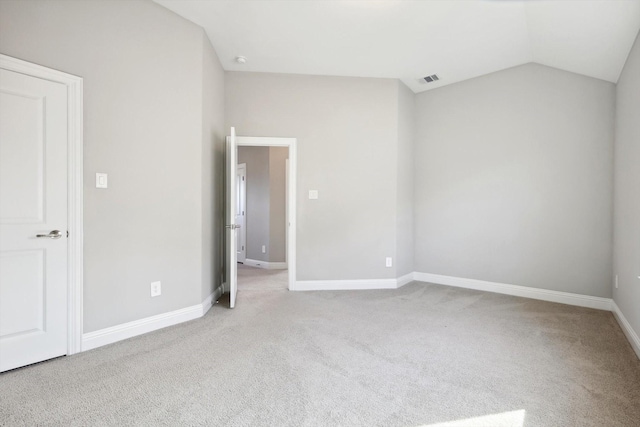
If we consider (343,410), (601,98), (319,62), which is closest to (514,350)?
(343,410)

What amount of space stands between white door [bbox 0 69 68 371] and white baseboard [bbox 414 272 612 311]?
419 centimetres

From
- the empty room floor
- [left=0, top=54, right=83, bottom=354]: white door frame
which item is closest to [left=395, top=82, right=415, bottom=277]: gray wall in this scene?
the empty room floor

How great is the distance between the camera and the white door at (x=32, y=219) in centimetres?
215

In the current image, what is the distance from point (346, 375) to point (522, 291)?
301cm

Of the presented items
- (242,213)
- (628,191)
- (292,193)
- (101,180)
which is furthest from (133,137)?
(628,191)

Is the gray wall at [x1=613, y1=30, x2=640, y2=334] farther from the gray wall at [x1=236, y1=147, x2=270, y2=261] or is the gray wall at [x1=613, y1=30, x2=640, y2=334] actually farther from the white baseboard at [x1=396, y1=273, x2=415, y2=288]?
the gray wall at [x1=236, y1=147, x2=270, y2=261]

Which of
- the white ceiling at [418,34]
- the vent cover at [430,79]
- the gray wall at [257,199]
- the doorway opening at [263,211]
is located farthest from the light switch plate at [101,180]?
the vent cover at [430,79]

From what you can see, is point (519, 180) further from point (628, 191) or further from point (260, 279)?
point (260, 279)

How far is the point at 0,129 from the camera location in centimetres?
213

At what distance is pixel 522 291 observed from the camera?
161 inches

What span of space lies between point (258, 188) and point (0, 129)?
433cm

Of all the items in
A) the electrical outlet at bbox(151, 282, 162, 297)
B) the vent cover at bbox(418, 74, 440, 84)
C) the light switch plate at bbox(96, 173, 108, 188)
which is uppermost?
the vent cover at bbox(418, 74, 440, 84)

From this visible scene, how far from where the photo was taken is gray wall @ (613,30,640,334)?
260 centimetres

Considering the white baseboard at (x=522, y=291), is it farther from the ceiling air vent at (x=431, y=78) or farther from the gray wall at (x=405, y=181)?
the ceiling air vent at (x=431, y=78)
